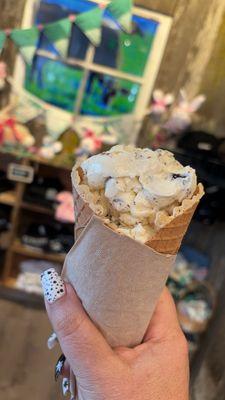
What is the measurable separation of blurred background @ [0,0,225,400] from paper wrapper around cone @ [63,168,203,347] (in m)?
1.45

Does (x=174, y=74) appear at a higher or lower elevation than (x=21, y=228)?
higher

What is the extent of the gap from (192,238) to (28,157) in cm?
115

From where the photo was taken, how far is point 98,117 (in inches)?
104

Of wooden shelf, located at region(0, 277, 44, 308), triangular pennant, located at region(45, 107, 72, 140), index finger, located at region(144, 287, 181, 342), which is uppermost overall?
index finger, located at region(144, 287, 181, 342)

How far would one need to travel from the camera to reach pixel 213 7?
2.41 metres

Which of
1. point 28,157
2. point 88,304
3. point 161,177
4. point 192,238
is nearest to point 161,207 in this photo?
point 161,177

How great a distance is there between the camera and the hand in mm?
810

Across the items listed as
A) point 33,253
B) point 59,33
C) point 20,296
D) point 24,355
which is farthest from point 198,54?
point 24,355

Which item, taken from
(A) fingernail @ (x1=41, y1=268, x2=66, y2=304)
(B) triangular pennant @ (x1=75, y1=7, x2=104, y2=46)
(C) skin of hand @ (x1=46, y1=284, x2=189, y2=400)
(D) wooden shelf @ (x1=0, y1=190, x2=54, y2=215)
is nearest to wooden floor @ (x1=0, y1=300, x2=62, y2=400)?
(D) wooden shelf @ (x1=0, y1=190, x2=54, y2=215)

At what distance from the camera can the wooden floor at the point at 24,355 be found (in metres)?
1.95

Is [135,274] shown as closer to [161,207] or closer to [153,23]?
[161,207]

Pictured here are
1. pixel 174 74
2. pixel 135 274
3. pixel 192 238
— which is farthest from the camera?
pixel 192 238

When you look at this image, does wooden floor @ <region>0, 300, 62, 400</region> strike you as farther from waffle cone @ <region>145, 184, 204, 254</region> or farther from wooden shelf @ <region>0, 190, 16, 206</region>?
waffle cone @ <region>145, 184, 204, 254</region>

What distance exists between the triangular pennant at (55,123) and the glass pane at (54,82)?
54 mm
